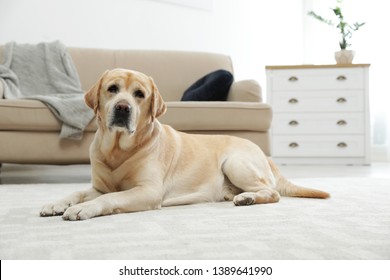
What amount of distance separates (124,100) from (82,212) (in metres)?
0.46

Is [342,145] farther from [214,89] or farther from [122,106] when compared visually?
[122,106]

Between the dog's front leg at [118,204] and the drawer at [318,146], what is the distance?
3353 millimetres

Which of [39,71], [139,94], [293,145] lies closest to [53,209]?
[139,94]

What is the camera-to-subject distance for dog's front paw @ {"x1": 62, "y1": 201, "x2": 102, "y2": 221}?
1574 mm

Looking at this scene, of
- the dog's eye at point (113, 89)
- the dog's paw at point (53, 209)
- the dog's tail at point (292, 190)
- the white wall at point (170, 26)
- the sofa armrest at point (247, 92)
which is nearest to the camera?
the dog's paw at point (53, 209)

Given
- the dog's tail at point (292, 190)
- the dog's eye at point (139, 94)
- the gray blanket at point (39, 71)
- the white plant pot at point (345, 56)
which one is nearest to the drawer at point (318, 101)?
the white plant pot at point (345, 56)

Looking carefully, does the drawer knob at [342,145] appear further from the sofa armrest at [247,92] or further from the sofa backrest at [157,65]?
the sofa armrest at [247,92]

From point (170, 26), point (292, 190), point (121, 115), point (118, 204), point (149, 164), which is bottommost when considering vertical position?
point (292, 190)

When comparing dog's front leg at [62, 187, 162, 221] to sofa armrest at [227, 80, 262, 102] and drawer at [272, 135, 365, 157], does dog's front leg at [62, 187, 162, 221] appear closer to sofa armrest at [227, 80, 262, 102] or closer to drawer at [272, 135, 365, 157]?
sofa armrest at [227, 80, 262, 102]

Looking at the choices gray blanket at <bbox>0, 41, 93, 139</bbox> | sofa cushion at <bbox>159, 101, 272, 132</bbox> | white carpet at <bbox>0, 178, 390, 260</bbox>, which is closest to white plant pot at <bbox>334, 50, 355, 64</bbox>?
sofa cushion at <bbox>159, 101, 272, 132</bbox>

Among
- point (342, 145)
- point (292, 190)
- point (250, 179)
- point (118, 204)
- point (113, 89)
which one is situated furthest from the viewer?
point (342, 145)

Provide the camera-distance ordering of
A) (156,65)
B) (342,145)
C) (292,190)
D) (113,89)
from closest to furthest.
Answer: (113,89) < (292,190) < (156,65) < (342,145)

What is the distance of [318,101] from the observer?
503cm

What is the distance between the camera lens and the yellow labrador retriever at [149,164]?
179cm
